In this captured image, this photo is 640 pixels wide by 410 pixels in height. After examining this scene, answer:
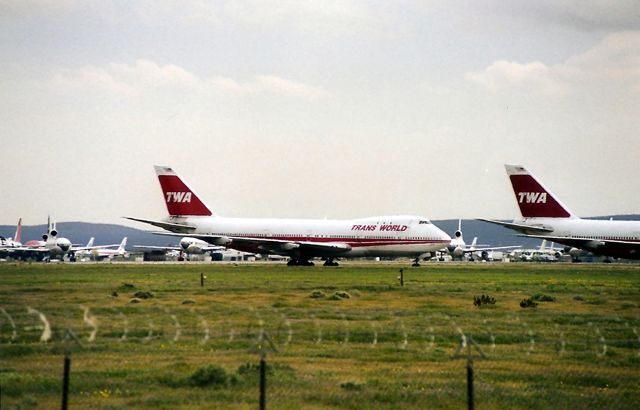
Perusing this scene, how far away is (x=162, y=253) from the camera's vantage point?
15762 centimetres

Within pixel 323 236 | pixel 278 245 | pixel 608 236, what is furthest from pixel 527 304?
pixel 278 245

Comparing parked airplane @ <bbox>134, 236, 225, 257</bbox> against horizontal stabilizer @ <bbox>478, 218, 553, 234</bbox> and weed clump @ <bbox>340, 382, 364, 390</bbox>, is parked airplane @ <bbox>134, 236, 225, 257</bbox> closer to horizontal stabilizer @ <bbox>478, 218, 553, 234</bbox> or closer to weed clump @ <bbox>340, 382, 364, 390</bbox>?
horizontal stabilizer @ <bbox>478, 218, 553, 234</bbox>

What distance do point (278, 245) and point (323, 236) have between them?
15.0 ft

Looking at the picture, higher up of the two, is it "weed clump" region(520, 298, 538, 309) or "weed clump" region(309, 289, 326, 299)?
"weed clump" region(309, 289, 326, 299)

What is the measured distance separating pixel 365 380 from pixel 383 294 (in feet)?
88.4

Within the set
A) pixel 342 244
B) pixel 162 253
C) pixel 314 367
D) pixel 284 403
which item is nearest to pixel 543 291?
pixel 314 367

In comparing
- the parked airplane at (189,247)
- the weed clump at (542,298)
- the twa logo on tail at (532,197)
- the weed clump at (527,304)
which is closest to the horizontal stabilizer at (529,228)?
the twa logo on tail at (532,197)

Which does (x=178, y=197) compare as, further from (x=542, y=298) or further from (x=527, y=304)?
(x=527, y=304)

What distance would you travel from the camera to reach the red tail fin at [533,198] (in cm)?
9406

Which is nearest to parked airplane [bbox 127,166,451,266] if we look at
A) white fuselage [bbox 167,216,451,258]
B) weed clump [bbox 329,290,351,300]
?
white fuselage [bbox 167,216,451,258]

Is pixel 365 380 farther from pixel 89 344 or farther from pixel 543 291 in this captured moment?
pixel 543 291

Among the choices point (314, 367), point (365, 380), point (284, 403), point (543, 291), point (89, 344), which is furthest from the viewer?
point (543, 291)

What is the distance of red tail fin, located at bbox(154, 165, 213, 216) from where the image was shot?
107500 millimetres

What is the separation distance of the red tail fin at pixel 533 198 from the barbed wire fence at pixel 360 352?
59.9 metres
